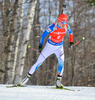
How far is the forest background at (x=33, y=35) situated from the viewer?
8273 mm

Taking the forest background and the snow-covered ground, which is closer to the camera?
the snow-covered ground

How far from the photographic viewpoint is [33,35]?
1645cm

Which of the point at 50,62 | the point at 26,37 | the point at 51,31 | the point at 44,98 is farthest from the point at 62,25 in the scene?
the point at 50,62

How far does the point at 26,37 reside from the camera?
8234mm

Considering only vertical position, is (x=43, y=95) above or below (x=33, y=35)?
below

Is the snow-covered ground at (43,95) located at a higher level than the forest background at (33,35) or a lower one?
lower

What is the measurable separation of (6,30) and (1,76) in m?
1.78

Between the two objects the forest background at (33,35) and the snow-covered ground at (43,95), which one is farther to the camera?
the forest background at (33,35)

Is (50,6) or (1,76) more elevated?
(50,6)

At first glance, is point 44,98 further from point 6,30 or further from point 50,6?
point 50,6

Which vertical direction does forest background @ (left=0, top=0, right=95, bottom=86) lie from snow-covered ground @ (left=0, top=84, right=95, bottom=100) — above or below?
above

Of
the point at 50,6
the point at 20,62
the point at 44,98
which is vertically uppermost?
the point at 50,6

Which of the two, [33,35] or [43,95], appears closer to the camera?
[43,95]

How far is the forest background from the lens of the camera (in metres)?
8.27
